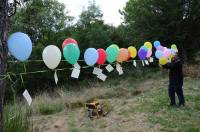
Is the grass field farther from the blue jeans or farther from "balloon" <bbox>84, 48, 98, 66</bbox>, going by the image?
"balloon" <bbox>84, 48, 98, 66</bbox>

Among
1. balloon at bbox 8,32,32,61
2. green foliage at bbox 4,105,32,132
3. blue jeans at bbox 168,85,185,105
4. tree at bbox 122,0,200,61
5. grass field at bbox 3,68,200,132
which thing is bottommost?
grass field at bbox 3,68,200,132

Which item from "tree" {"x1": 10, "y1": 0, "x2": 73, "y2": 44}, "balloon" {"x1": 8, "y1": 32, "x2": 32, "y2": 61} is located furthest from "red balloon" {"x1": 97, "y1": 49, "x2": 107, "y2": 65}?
"tree" {"x1": 10, "y1": 0, "x2": 73, "y2": 44}

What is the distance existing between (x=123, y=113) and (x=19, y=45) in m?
5.45

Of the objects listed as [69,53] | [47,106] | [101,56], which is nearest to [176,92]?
[101,56]

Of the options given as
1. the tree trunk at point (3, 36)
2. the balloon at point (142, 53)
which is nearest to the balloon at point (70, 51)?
the tree trunk at point (3, 36)

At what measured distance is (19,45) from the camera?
482cm

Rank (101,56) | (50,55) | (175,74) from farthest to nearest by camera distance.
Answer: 1. (175,74)
2. (101,56)
3. (50,55)

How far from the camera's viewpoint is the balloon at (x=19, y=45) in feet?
15.0

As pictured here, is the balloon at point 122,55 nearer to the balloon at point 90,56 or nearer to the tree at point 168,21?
the balloon at point 90,56

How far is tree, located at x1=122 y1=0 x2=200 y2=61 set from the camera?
17.3 meters

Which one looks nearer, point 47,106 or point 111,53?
point 111,53

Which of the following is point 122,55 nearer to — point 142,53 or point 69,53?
point 142,53

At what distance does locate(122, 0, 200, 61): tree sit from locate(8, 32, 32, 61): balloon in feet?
42.2

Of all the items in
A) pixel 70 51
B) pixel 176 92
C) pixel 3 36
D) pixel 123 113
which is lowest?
pixel 123 113
